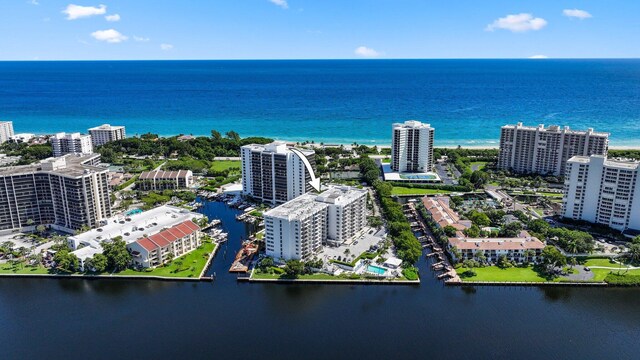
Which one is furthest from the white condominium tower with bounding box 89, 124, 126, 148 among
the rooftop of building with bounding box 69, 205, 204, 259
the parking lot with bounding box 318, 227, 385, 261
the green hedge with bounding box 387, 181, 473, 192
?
the parking lot with bounding box 318, 227, 385, 261

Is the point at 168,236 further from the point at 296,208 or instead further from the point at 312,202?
the point at 312,202

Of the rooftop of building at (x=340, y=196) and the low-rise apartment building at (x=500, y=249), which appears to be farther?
the rooftop of building at (x=340, y=196)

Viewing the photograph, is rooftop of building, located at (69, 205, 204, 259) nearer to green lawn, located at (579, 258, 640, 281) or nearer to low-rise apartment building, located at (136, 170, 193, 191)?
low-rise apartment building, located at (136, 170, 193, 191)

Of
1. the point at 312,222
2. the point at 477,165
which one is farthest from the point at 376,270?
the point at 477,165

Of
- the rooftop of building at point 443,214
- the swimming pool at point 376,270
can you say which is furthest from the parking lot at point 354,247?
the rooftop of building at point 443,214

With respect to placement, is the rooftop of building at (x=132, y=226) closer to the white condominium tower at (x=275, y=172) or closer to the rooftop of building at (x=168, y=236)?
the rooftop of building at (x=168, y=236)

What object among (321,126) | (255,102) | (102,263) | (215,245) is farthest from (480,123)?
(102,263)
